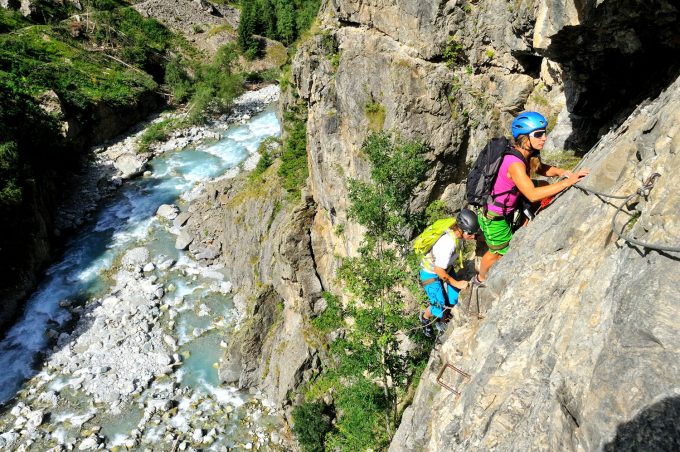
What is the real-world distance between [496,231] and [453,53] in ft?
25.1

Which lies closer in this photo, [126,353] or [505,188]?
[505,188]

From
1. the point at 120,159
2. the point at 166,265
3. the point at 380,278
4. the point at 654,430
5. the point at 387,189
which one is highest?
the point at 654,430

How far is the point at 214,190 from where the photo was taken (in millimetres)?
32094

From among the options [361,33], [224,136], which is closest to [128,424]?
[361,33]

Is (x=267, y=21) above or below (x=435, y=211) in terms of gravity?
above

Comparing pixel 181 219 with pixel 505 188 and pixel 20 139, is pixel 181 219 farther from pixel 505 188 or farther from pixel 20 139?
pixel 505 188

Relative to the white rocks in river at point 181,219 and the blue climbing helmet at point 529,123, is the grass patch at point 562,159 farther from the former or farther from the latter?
the white rocks in river at point 181,219

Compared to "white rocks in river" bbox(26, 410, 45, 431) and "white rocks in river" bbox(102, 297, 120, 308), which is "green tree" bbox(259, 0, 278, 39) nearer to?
"white rocks in river" bbox(102, 297, 120, 308)

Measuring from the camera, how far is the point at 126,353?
22109 mm

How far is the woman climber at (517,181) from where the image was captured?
6.50m

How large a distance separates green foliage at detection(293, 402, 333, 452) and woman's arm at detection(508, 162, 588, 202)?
13495mm

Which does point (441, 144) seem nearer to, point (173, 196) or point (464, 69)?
point (464, 69)

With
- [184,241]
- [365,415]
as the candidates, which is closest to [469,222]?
[365,415]

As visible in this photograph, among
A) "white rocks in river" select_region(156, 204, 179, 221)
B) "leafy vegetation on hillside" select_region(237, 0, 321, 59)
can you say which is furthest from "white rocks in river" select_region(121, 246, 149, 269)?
"leafy vegetation on hillside" select_region(237, 0, 321, 59)
